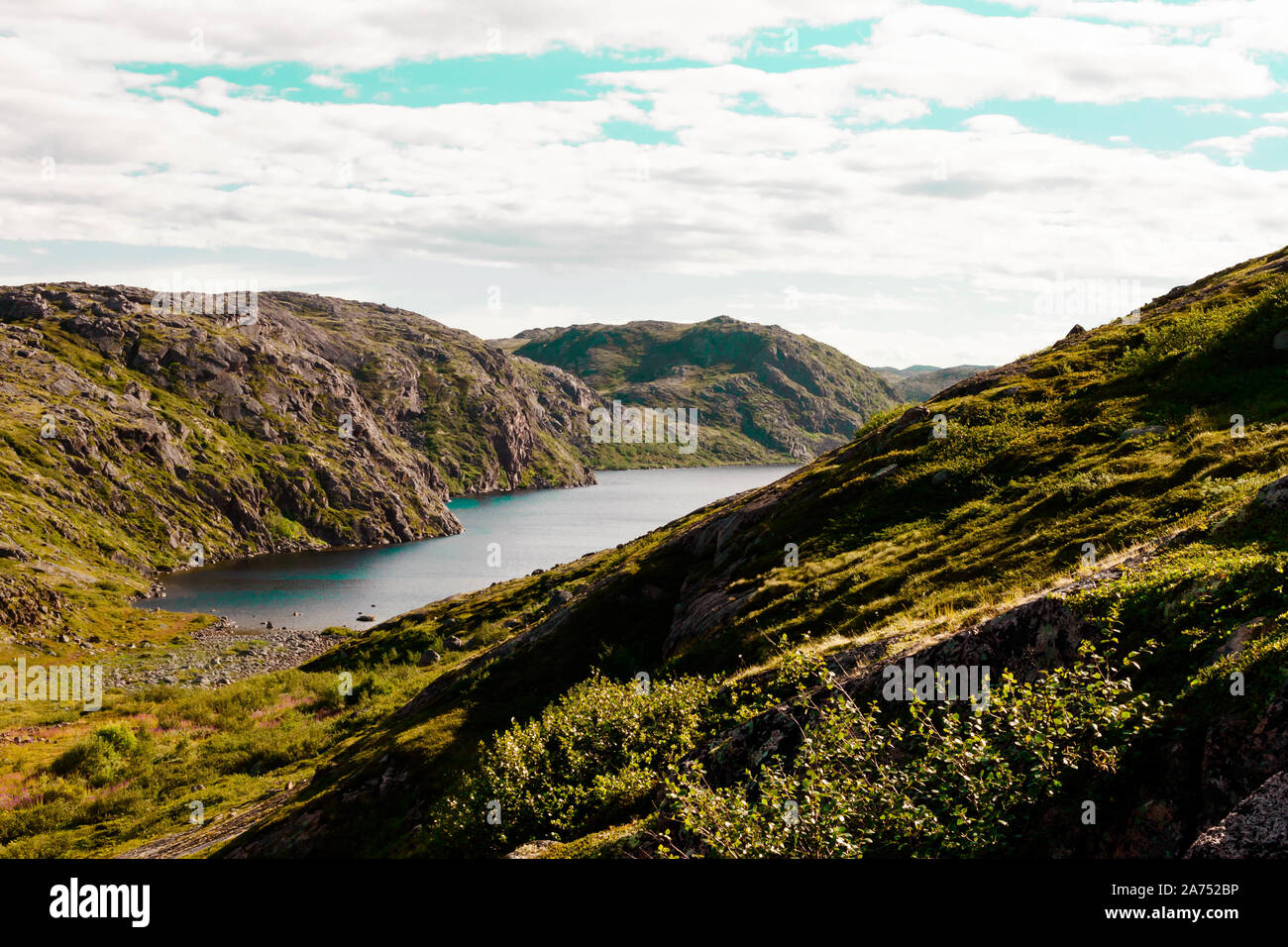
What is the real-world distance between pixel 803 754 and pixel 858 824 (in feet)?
7.26

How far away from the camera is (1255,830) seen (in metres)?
9.29

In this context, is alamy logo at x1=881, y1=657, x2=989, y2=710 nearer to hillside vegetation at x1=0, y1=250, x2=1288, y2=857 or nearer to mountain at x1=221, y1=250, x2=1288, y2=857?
mountain at x1=221, y1=250, x2=1288, y2=857

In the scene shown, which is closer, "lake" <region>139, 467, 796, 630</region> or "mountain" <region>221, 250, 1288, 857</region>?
"mountain" <region>221, 250, 1288, 857</region>

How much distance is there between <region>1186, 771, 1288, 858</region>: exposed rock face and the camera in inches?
359

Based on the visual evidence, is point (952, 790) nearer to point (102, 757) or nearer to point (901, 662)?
point (901, 662)

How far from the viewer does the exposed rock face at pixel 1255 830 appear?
912cm

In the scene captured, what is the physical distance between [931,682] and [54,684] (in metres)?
100
